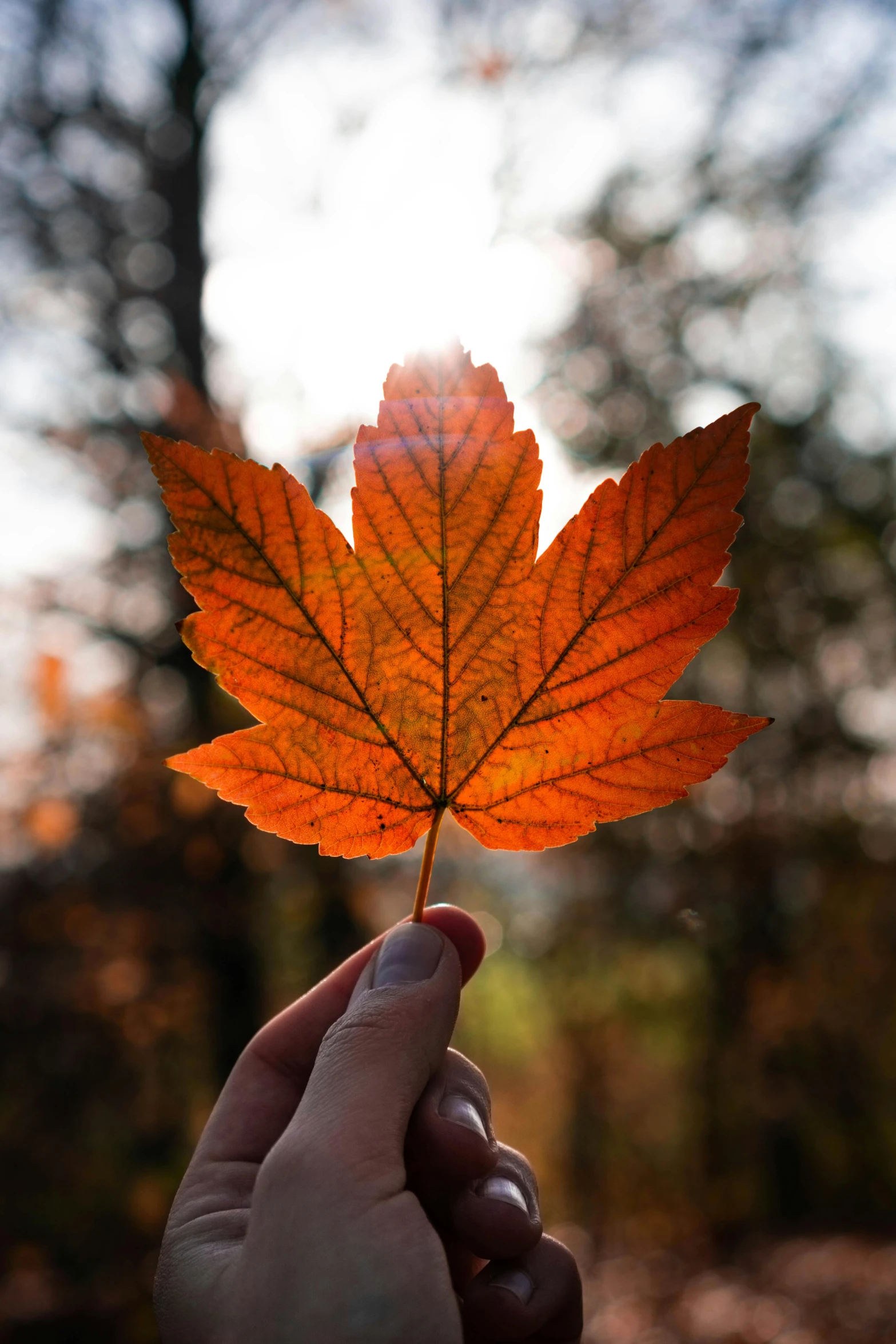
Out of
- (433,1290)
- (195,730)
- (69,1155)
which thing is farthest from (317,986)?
(69,1155)

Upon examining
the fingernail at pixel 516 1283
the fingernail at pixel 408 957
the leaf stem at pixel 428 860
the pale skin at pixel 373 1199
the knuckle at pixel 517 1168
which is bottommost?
the fingernail at pixel 516 1283

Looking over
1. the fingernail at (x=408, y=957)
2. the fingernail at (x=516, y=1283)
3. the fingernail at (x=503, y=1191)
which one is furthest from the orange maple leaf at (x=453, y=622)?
the fingernail at (x=516, y=1283)

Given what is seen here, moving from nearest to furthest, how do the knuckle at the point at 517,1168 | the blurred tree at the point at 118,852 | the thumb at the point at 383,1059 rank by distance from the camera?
1. the thumb at the point at 383,1059
2. the knuckle at the point at 517,1168
3. the blurred tree at the point at 118,852

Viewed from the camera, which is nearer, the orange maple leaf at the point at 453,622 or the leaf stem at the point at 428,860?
the orange maple leaf at the point at 453,622

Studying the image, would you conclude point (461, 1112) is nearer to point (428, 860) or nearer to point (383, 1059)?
point (383, 1059)

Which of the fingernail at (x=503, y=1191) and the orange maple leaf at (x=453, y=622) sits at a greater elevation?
the orange maple leaf at (x=453, y=622)

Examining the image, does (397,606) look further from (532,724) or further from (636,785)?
(636,785)

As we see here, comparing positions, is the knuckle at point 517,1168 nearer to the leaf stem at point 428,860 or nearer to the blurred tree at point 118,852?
the leaf stem at point 428,860

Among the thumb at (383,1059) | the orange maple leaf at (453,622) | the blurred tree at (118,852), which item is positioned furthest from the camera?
the blurred tree at (118,852)
